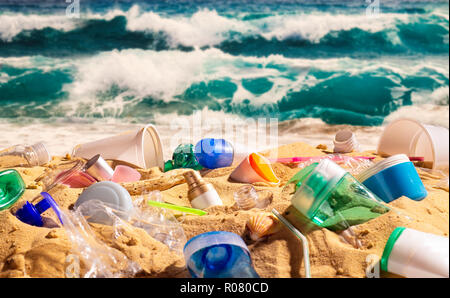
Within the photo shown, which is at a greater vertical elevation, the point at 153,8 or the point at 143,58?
the point at 153,8

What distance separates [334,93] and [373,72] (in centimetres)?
86

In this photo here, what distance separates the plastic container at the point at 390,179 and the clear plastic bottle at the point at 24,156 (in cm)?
231

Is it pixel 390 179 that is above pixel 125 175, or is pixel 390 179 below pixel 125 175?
above

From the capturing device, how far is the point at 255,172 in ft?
8.91

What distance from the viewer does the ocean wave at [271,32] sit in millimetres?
7602

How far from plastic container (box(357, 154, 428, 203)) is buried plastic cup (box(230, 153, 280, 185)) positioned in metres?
0.80

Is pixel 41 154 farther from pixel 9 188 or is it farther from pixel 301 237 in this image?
pixel 301 237

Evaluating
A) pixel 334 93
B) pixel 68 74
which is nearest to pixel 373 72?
pixel 334 93

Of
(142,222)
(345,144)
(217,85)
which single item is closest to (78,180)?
(142,222)

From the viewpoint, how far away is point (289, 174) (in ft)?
9.37

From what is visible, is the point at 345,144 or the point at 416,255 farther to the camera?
the point at 345,144

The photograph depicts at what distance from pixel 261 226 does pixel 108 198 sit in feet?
2.09

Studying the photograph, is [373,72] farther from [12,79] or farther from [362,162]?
[12,79]

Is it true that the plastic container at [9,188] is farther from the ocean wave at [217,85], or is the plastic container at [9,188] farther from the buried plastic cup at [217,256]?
the ocean wave at [217,85]
